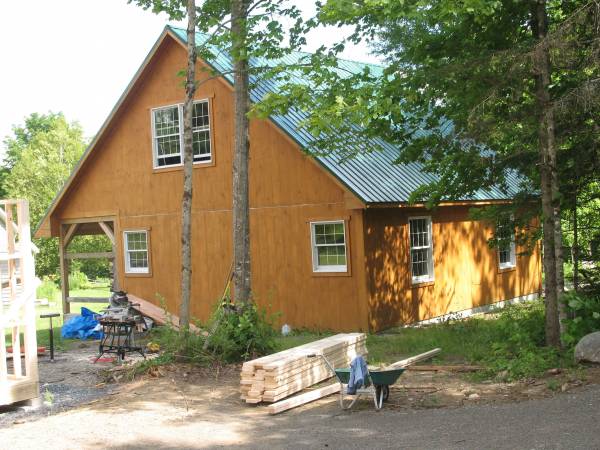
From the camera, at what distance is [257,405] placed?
1025 cm

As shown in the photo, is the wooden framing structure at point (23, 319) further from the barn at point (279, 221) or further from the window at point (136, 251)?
the window at point (136, 251)

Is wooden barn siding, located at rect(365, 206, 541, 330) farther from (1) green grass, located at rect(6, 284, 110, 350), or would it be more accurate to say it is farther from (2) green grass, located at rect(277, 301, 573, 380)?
(1) green grass, located at rect(6, 284, 110, 350)

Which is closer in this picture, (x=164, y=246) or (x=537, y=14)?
(x=537, y=14)

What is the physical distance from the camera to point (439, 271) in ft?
61.6

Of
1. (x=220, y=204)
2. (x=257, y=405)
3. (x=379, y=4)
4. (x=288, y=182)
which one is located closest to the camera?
(x=257, y=405)

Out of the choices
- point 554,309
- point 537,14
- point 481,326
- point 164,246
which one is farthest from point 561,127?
point 164,246

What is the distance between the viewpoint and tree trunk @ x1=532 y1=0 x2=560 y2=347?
11.4 meters

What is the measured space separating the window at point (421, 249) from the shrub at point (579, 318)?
5.94 meters

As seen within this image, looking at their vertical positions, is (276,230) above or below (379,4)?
below

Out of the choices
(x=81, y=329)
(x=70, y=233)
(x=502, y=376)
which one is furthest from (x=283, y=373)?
(x=70, y=233)

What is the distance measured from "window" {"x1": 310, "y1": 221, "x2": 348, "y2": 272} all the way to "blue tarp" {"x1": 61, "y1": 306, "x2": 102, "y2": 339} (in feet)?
20.7

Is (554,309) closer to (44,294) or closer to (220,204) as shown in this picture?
(220,204)

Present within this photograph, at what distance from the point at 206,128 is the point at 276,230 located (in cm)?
359

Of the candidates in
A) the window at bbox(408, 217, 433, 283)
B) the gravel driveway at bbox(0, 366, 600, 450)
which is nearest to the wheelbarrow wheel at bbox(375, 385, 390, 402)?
the gravel driveway at bbox(0, 366, 600, 450)
